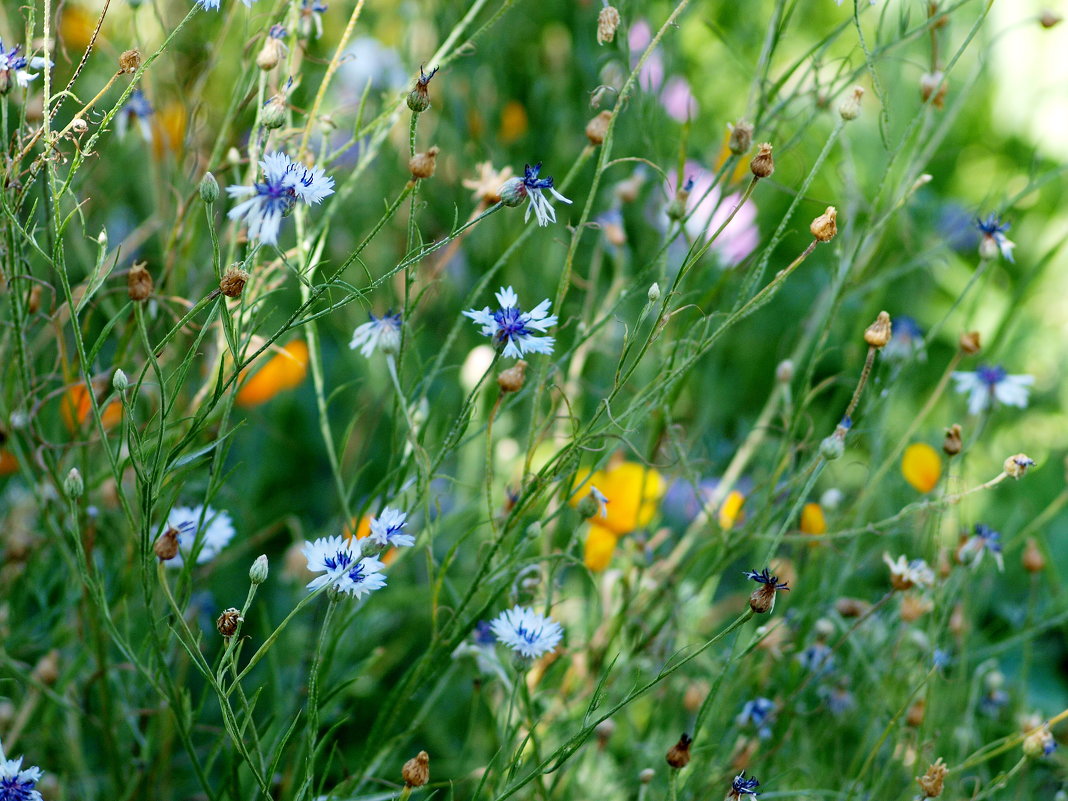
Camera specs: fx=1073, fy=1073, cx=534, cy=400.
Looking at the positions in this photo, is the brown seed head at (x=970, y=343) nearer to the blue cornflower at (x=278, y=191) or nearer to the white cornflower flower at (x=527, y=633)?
the white cornflower flower at (x=527, y=633)

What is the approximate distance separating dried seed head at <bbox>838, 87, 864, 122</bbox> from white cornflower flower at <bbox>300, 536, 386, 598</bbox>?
1.15ft

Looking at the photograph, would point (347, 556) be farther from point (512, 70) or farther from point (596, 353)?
point (512, 70)

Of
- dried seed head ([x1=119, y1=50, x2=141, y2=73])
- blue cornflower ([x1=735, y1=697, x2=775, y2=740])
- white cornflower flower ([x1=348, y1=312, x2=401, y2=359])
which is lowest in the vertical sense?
blue cornflower ([x1=735, y1=697, x2=775, y2=740])

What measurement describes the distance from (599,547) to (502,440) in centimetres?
23

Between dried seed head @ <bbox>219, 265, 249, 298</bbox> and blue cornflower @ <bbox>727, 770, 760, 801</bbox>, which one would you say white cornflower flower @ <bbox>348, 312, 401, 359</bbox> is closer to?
dried seed head @ <bbox>219, 265, 249, 298</bbox>

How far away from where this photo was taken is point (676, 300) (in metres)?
0.58

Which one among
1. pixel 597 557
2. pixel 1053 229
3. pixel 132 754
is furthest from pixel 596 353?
pixel 1053 229

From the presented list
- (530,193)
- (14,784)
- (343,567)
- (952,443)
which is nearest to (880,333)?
(952,443)

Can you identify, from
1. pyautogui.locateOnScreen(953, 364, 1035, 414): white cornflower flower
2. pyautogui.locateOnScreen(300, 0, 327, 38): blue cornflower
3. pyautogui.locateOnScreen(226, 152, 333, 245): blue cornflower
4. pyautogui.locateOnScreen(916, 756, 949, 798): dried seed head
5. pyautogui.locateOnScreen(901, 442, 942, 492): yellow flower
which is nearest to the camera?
pyautogui.locateOnScreen(226, 152, 333, 245): blue cornflower

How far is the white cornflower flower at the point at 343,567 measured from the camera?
457 mm

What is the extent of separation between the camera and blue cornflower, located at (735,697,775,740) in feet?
2.30

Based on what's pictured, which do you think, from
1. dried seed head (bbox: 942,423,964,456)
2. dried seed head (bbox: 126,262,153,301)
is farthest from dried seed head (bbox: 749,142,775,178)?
dried seed head (bbox: 126,262,153,301)

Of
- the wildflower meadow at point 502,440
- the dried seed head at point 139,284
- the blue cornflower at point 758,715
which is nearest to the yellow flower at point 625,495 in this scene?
A: the wildflower meadow at point 502,440

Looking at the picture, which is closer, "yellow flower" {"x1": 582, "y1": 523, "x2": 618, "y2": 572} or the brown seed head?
the brown seed head
